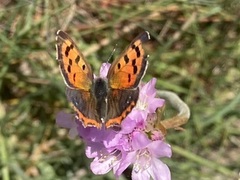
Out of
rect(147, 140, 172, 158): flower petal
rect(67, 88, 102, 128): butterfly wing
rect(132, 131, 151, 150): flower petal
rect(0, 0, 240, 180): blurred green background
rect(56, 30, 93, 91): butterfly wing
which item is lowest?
rect(0, 0, 240, 180): blurred green background

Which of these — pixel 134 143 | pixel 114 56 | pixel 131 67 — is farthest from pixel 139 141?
pixel 114 56

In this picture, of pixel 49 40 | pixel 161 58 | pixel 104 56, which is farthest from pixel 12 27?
pixel 161 58

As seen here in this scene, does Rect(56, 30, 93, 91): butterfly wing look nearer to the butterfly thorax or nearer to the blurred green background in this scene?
the butterfly thorax

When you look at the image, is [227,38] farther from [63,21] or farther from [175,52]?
[63,21]

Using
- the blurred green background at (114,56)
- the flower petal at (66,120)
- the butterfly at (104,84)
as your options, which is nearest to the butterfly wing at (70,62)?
the butterfly at (104,84)

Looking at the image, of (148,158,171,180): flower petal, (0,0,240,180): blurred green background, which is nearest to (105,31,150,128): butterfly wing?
(148,158,171,180): flower petal
